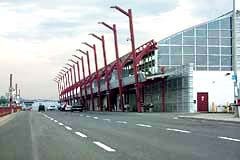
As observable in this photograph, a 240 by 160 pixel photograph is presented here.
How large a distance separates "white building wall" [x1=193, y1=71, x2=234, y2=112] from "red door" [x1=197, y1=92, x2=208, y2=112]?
0.38 m

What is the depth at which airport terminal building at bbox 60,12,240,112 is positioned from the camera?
6356cm

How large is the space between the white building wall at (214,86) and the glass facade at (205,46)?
676 centimetres

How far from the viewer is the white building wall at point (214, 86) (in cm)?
6353

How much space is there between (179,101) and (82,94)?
242 ft

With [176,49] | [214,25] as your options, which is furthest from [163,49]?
[214,25]

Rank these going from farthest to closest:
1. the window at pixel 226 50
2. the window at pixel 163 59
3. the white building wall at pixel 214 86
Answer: the window at pixel 163 59 → the window at pixel 226 50 → the white building wall at pixel 214 86

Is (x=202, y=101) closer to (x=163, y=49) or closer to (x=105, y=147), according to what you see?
(x=163, y=49)

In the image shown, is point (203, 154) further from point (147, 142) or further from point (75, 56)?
point (75, 56)

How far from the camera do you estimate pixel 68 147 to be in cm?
1571

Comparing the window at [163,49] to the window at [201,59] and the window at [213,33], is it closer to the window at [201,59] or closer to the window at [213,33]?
the window at [201,59]

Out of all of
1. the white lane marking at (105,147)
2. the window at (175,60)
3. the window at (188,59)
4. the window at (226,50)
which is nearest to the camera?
the white lane marking at (105,147)

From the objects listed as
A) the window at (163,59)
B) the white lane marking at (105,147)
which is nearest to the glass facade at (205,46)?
the window at (163,59)

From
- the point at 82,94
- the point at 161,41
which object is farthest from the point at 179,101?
the point at 82,94

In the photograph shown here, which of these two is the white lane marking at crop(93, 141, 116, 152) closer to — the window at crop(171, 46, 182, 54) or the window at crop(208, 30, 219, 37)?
the window at crop(171, 46, 182, 54)
